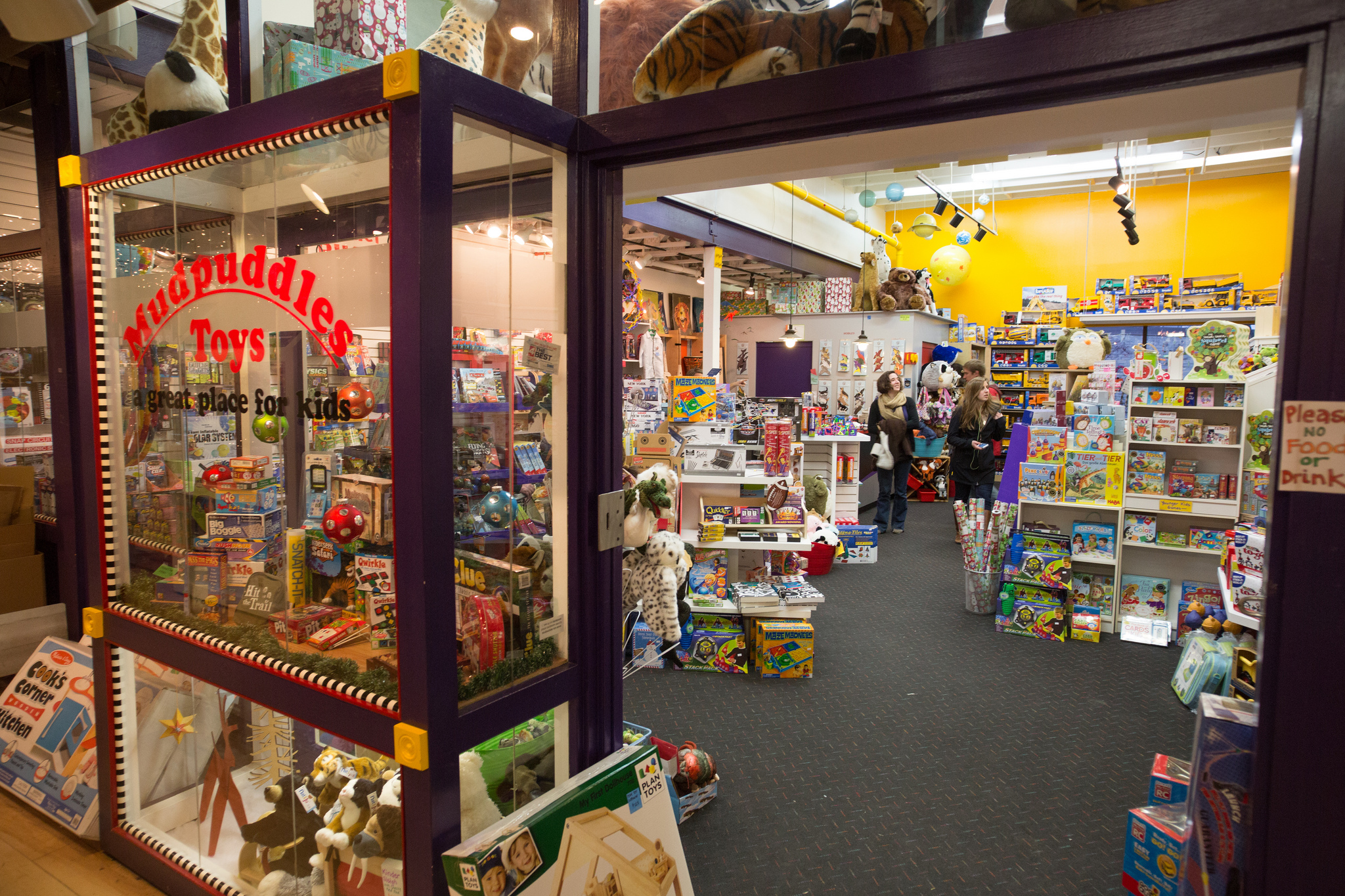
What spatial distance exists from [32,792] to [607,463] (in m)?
2.74

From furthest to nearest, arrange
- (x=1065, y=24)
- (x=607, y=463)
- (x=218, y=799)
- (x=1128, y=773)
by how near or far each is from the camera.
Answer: (x=1128, y=773), (x=218, y=799), (x=607, y=463), (x=1065, y=24)

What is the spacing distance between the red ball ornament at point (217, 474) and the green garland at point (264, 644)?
42 centimetres

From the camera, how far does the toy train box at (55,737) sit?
8.67 ft

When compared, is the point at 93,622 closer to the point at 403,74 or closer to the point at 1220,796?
the point at 403,74

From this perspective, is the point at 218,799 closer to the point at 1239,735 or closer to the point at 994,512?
the point at 1239,735

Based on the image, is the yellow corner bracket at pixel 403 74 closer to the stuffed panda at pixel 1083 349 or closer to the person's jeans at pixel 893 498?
the person's jeans at pixel 893 498

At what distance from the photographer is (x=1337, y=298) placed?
3.81ft

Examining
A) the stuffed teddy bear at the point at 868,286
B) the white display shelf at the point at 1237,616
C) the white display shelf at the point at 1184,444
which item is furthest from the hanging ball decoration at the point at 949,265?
the white display shelf at the point at 1237,616

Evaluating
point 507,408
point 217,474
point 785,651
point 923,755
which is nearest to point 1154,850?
point 923,755

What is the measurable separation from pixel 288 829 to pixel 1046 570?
14.9 ft

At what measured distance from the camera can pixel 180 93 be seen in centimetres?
222

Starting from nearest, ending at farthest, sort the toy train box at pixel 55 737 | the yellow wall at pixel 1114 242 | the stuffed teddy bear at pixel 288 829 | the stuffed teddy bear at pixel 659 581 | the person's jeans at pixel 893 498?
the stuffed teddy bear at pixel 288 829 < the toy train box at pixel 55 737 < the stuffed teddy bear at pixel 659 581 < the person's jeans at pixel 893 498 < the yellow wall at pixel 1114 242

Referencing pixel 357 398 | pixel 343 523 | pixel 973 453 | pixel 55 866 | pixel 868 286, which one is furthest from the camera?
pixel 868 286

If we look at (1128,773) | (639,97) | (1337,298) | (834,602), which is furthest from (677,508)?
(1337,298)
